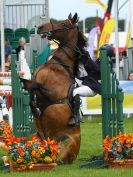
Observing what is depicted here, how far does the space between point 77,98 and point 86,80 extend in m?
0.37

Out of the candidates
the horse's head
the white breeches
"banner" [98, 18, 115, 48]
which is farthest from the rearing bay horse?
"banner" [98, 18, 115, 48]

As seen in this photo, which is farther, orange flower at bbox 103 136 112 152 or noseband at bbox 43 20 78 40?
noseband at bbox 43 20 78 40

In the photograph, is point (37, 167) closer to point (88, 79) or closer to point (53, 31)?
point (88, 79)

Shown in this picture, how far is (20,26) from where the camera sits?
79.4ft

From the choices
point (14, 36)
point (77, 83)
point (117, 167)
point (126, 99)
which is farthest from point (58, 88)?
point (14, 36)

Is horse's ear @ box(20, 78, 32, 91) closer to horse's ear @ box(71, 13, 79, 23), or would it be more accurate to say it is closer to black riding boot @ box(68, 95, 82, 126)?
black riding boot @ box(68, 95, 82, 126)

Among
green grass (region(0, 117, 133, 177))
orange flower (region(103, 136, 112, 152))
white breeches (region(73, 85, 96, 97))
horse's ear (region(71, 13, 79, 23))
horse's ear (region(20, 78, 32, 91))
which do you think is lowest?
green grass (region(0, 117, 133, 177))

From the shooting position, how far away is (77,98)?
1125 centimetres

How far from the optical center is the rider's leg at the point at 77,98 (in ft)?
36.7

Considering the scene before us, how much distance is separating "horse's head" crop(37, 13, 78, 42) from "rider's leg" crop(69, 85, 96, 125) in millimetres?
778

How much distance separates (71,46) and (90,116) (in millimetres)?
8939

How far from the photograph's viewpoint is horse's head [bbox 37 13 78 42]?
1138 cm

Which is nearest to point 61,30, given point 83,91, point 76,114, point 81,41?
point 81,41

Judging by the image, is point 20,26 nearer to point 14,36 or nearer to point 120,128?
point 14,36
